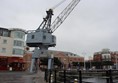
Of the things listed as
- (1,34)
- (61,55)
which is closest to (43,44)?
(1,34)

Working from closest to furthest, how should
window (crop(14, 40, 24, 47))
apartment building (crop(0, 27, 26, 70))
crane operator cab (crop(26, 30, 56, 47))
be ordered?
crane operator cab (crop(26, 30, 56, 47)) < apartment building (crop(0, 27, 26, 70)) < window (crop(14, 40, 24, 47))

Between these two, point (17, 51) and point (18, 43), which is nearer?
point (17, 51)

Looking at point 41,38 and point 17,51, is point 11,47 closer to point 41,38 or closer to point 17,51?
point 17,51

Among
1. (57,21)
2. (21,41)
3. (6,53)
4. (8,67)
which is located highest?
(57,21)

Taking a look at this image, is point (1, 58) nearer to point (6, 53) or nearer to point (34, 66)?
point (6, 53)

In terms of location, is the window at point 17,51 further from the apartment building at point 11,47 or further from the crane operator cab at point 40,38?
the crane operator cab at point 40,38

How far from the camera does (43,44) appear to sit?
65.1m

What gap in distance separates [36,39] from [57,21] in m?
11.2

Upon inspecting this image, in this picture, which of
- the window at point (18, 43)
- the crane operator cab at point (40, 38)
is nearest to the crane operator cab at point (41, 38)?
the crane operator cab at point (40, 38)

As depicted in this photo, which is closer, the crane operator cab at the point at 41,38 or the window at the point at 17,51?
the crane operator cab at the point at 41,38

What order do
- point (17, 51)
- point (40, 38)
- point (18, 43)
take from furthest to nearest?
point (18, 43)
point (17, 51)
point (40, 38)

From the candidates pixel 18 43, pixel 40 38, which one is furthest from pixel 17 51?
pixel 40 38

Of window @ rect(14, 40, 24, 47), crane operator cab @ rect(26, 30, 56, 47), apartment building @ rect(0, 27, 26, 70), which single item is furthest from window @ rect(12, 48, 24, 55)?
crane operator cab @ rect(26, 30, 56, 47)

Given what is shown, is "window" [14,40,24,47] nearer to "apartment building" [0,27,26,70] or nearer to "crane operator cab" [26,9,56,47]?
"apartment building" [0,27,26,70]
